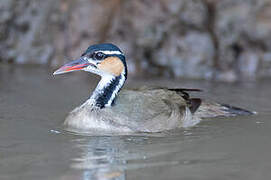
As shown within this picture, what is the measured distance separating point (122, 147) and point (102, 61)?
5.16 feet

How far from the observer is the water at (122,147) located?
4680 mm

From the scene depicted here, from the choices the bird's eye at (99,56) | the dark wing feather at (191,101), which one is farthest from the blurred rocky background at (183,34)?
the bird's eye at (99,56)

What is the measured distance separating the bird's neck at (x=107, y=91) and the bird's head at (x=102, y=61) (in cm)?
6

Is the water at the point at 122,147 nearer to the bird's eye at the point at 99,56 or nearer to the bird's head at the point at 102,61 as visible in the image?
the bird's head at the point at 102,61

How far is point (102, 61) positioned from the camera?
22.4ft

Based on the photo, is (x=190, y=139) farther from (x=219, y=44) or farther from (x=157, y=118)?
(x=219, y=44)

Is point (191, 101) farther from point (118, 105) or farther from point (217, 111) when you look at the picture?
point (118, 105)

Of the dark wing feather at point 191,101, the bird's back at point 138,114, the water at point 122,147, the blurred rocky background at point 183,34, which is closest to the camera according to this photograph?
the water at point 122,147

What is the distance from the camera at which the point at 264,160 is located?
5.16 metres

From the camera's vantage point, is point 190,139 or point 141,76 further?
point 141,76

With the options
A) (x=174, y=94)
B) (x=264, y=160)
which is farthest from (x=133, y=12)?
(x=264, y=160)

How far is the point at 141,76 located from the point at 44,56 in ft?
8.50

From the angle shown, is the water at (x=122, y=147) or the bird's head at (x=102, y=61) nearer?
the water at (x=122, y=147)

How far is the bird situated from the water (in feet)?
0.79
